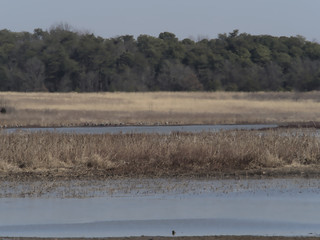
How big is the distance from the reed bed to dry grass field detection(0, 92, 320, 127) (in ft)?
76.8

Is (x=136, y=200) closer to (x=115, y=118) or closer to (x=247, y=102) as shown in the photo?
(x=115, y=118)

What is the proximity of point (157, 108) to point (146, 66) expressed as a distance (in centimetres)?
2601

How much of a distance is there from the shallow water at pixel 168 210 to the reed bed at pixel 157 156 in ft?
7.56

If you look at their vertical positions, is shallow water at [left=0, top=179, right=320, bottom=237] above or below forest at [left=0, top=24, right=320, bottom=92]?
below

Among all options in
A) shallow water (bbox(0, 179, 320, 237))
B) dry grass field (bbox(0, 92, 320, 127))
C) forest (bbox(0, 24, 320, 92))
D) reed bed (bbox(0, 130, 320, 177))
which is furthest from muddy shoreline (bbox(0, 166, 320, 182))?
forest (bbox(0, 24, 320, 92))

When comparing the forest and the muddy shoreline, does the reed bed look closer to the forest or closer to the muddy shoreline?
the muddy shoreline

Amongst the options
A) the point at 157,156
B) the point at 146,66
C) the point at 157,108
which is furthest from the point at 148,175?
the point at 146,66

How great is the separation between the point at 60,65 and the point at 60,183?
6075 cm

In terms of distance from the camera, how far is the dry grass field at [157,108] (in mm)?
47656

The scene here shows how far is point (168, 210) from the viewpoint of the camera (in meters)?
13.0

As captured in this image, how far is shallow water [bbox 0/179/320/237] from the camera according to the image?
36.6 ft

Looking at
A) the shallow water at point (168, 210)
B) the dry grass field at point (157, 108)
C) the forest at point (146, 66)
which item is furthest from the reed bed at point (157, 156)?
the forest at point (146, 66)

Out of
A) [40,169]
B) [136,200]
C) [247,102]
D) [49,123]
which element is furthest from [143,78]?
[136,200]

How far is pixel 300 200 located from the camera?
551 inches
